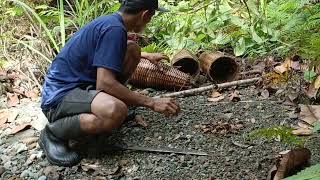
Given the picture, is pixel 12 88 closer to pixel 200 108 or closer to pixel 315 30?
pixel 200 108

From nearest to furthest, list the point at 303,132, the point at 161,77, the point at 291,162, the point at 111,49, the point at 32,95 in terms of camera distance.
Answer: the point at 291,162, the point at 111,49, the point at 303,132, the point at 161,77, the point at 32,95

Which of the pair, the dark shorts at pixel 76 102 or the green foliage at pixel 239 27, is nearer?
the dark shorts at pixel 76 102

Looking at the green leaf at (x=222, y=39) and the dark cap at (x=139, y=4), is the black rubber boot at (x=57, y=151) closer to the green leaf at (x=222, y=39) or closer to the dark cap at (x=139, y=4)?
the dark cap at (x=139, y=4)

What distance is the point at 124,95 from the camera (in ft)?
10.7

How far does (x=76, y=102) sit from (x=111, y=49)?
440 mm

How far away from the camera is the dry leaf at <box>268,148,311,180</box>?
2707 millimetres

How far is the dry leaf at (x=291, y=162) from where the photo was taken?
8.88 feet

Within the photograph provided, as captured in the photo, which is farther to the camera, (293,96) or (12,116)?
(12,116)

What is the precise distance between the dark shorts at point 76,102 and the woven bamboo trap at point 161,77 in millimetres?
1080

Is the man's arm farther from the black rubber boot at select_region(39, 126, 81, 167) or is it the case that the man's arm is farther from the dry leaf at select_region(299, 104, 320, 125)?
the dry leaf at select_region(299, 104, 320, 125)

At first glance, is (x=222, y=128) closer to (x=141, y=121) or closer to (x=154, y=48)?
(x=141, y=121)

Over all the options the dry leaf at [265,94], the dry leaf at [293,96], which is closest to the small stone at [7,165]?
the dry leaf at [265,94]

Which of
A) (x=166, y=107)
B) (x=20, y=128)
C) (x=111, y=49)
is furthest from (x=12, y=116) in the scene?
(x=166, y=107)

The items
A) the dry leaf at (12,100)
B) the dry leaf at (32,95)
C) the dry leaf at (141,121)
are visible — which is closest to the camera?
the dry leaf at (141,121)
